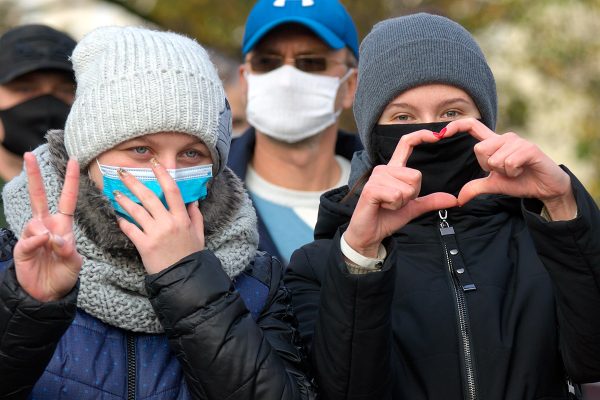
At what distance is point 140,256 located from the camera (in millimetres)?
3283

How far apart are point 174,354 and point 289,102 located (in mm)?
2433

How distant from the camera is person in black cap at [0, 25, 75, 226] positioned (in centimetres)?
540

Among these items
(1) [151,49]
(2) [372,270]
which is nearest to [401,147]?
(2) [372,270]

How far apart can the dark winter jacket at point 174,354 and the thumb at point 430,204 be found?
0.57 meters

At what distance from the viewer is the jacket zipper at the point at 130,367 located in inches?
122

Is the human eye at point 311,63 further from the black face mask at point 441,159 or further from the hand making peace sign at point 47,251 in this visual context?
the hand making peace sign at point 47,251

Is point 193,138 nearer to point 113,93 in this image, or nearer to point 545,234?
point 113,93

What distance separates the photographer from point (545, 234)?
10.1 feet

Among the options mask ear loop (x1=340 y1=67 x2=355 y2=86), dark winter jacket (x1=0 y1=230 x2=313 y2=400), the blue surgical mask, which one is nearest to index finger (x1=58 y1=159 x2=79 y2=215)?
dark winter jacket (x1=0 y1=230 x2=313 y2=400)

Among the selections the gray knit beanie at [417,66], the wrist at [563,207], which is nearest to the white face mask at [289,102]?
the gray knit beanie at [417,66]

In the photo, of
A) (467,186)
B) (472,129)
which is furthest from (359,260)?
(472,129)

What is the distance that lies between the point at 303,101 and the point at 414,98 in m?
1.82

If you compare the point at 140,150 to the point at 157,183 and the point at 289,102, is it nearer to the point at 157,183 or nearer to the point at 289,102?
the point at 157,183

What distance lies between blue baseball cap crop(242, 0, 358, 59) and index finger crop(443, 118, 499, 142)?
86.6 inches
